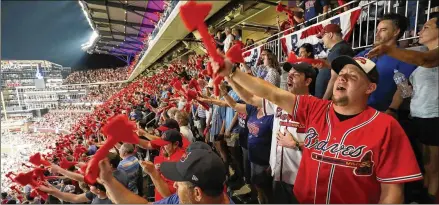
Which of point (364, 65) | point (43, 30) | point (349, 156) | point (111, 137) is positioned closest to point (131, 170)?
point (43, 30)

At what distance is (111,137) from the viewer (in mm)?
715

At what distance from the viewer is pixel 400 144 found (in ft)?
2.52

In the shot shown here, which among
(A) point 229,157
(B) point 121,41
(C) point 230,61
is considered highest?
(B) point 121,41

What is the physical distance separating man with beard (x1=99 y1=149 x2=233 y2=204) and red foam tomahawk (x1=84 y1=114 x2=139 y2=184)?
0.12 feet

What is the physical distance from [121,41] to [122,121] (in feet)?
3.80

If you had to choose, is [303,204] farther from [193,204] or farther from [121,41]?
[121,41]

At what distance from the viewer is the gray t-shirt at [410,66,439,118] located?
109 centimetres

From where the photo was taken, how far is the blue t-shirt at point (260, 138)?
1.54m

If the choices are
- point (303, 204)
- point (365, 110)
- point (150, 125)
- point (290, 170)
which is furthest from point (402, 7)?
point (150, 125)

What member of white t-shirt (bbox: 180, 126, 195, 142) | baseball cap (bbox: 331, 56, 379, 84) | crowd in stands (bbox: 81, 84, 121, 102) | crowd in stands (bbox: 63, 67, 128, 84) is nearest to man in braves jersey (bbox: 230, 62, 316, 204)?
baseball cap (bbox: 331, 56, 379, 84)

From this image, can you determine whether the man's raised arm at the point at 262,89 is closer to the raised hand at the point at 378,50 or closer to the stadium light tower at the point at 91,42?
the raised hand at the point at 378,50

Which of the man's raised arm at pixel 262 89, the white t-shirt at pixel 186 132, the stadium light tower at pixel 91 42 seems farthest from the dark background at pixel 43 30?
the white t-shirt at pixel 186 132

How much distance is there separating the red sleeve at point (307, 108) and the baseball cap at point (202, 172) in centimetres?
35

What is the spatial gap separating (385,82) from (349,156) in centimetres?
65
